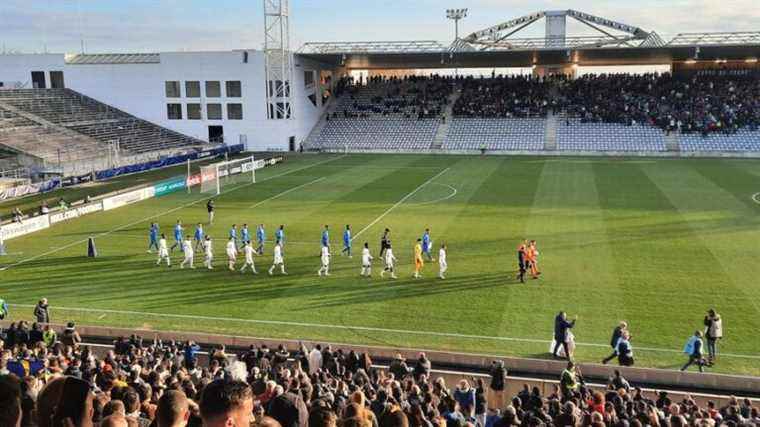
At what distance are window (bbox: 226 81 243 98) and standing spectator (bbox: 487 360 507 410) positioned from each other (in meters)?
55.9

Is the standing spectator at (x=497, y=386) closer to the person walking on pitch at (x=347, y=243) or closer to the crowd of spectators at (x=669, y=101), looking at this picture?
the person walking on pitch at (x=347, y=243)

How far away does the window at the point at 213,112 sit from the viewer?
2534 inches

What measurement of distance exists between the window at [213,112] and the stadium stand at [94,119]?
2.81m

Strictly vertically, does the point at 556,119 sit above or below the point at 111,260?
above

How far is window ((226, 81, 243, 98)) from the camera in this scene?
6366 cm

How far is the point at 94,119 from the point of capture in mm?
60469

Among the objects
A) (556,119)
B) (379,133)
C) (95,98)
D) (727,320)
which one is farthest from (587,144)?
(95,98)

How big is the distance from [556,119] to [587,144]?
19.6 ft

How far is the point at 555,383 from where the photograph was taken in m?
12.5

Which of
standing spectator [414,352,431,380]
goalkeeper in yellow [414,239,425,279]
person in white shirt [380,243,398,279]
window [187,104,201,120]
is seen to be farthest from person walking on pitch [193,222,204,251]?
window [187,104,201,120]

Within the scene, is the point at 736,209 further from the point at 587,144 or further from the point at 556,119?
the point at 556,119

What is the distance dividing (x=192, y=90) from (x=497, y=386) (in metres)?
58.6

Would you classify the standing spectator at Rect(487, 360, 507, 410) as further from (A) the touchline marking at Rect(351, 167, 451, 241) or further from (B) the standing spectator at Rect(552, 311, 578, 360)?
(A) the touchline marking at Rect(351, 167, 451, 241)

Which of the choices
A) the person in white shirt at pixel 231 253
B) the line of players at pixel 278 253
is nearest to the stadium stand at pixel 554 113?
the line of players at pixel 278 253
